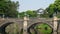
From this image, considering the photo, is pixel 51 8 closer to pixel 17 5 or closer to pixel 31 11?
pixel 17 5

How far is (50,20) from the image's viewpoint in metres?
42.2

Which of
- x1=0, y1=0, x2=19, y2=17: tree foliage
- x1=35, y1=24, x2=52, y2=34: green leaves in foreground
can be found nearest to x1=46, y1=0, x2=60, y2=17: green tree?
x1=35, y1=24, x2=52, y2=34: green leaves in foreground

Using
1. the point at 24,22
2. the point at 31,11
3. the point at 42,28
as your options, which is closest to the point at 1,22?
the point at 24,22

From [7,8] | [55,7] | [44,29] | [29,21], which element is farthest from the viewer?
[55,7]

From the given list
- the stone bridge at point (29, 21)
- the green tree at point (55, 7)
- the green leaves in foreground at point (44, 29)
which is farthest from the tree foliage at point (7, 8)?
the green tree at point (55, 7)

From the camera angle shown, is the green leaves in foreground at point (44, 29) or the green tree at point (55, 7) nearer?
the green leaves in foreground at point (44, 29)

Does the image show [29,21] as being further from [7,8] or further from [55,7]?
[55,7]

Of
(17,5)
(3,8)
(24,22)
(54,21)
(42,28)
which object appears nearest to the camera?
(54,21)

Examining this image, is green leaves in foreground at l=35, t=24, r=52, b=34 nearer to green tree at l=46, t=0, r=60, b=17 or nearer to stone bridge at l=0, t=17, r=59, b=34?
green tree at l=46, t=0, r=60, b=17

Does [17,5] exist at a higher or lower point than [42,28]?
higher

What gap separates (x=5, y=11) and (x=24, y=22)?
39.9 feet

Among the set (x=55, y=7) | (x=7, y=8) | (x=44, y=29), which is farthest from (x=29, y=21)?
(x=55, y=7)

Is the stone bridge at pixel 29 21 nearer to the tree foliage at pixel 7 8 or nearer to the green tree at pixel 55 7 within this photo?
→ the tree foliage at pixel 7 8

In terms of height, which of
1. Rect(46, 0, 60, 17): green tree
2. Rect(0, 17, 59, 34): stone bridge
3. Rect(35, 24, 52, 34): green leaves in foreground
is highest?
Rect(46, 0, 60, 17): green tree
